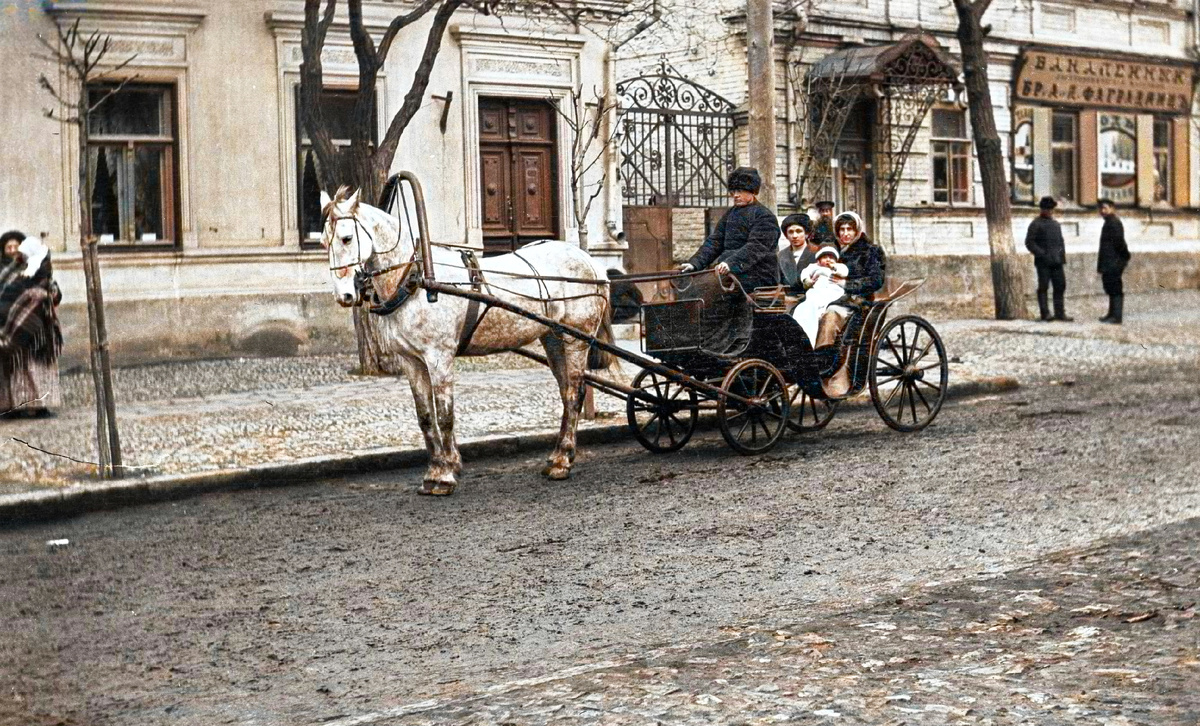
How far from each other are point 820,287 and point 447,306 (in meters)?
3.25

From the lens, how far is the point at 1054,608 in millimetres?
6453

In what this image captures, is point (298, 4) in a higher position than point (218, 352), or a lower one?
higher

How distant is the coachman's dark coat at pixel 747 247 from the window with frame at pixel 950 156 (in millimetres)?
17511

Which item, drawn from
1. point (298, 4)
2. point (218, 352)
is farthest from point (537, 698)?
point (298, 4)

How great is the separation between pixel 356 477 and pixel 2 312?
471 cm

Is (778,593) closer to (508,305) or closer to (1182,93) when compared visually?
(508,305)

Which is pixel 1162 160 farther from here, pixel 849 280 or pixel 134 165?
pixel 849 280

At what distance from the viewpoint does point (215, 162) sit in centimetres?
1897

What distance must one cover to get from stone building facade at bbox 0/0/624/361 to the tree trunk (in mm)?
7081

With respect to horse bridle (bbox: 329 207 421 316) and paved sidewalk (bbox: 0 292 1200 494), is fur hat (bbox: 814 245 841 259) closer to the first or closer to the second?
paved sidewalk (bbox: 0 292 1200 494)

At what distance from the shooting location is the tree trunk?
2339cm

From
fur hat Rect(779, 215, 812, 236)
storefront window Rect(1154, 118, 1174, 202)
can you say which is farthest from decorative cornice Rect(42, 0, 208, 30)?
storefront window Rect(1154, 118, 1174, 202)

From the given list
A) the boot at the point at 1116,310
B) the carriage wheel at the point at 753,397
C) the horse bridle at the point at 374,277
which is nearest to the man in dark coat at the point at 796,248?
the carriage wheel at the point at 753,397

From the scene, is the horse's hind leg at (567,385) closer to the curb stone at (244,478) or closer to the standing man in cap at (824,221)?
the curb stone at (244,478)
